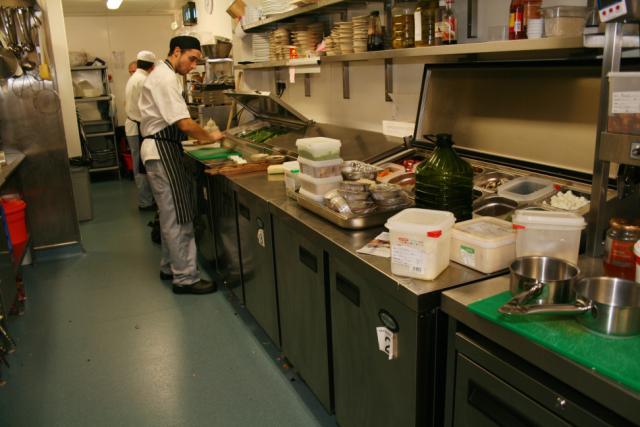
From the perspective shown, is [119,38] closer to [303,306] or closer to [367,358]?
[303,306]

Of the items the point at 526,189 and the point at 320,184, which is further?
the point at 320,184

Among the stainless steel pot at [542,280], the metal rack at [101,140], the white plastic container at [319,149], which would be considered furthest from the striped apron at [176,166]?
the metal rack at [101,140]

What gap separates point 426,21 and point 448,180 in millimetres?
810

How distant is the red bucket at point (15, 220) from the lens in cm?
370

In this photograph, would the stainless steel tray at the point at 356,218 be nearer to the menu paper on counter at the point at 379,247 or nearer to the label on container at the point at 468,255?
the menu paper on counter at the point at 379,247

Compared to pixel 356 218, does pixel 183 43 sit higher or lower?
higher

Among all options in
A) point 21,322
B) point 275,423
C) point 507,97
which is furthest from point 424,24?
point 21,322

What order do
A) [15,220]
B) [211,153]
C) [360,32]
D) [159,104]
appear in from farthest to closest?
[211,153]
[15,220]
[159,104]
[360,32]

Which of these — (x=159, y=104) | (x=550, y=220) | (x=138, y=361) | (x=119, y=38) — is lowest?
(x=138, y=361)

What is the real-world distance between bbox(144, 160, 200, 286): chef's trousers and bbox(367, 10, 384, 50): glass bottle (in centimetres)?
154

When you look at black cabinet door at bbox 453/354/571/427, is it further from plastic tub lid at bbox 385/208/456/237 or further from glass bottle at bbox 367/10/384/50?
glass bottle at bbox 367/10/384/50

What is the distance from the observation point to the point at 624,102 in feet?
4.40

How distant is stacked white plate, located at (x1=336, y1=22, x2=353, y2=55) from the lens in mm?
2965

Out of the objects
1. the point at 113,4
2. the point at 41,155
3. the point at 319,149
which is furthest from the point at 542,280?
the point at 113,4
